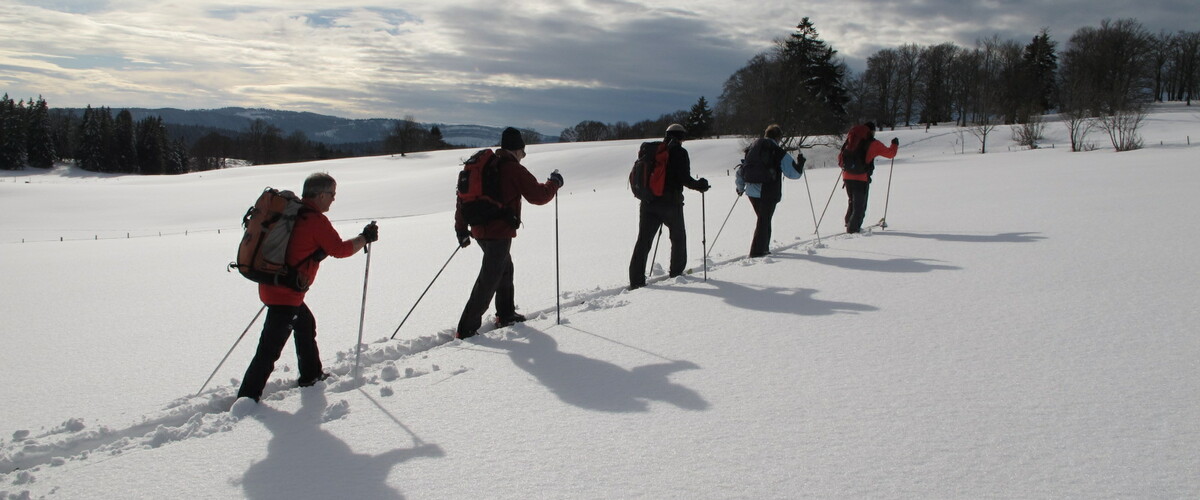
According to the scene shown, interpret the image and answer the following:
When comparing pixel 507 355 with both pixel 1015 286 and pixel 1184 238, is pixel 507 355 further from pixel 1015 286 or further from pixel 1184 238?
pixel 1184 238

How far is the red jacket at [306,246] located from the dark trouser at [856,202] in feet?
26.6

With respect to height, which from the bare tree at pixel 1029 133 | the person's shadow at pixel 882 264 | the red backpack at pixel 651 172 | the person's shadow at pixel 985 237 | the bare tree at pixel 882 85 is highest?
the bare tree at pixel 882 85

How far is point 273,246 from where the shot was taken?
3883mm

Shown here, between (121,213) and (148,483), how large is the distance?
3619 cm

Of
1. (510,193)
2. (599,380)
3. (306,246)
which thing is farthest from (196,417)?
(510,193)

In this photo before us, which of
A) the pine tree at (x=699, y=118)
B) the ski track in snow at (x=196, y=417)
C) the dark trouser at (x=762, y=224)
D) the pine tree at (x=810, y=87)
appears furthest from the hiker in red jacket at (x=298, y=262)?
the pine tree at (x=699, y=118)

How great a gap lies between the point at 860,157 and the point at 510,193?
6.33 m

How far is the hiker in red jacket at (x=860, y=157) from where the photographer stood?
943 cm

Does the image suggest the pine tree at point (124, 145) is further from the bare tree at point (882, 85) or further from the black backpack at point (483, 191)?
the black backpack at point (483, 191)

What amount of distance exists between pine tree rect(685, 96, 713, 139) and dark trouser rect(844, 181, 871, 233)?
6087 centimetres

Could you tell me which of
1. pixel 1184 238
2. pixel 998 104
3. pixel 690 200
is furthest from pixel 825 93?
pixel 1184 238

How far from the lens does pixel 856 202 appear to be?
10.1 metres

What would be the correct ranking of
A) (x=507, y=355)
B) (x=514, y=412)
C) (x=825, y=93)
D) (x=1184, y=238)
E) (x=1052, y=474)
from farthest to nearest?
1. (x=825, y=93)
2. (x=1184, y=238)
3. (x=507, y=355)
4. (x=514, y=412)
5. (x=1052, y=474)

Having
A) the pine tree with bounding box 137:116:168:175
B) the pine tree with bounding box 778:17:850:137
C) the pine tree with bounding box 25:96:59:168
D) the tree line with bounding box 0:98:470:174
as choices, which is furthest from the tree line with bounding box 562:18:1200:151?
the pine tree with bounding box 25:96:59:168
